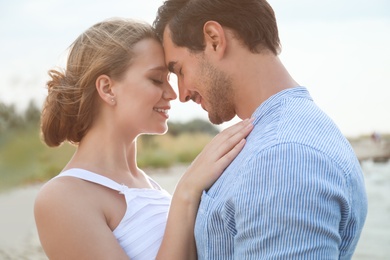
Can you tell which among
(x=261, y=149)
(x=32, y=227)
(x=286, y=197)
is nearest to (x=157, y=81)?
(x=261, y=149)

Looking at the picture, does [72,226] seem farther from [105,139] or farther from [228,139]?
[228,139]

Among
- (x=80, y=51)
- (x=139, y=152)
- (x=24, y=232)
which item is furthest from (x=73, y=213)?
(x=139, y=152)

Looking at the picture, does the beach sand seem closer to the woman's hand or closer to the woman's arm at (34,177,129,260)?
the woman's arm at (34,177,129,260)

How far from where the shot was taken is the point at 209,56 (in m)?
2.23

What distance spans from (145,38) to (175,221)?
88cm

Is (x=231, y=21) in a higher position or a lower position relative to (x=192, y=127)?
higher

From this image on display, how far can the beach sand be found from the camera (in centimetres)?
945


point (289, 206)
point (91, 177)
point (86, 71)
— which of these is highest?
point (86, 71)

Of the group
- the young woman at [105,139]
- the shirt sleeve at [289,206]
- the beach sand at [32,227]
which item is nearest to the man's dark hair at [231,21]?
the young woman at [105,139]

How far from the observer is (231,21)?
86.6 inches

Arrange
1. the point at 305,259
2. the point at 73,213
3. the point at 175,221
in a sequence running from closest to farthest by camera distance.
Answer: the point at 305,259 → the point at 175,221 → the point at 73,213

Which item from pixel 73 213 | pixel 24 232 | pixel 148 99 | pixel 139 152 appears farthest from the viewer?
pixel 139 152

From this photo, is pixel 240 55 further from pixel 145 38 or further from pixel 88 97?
pixel 88 97

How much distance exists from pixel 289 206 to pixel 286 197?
0.09 feet
